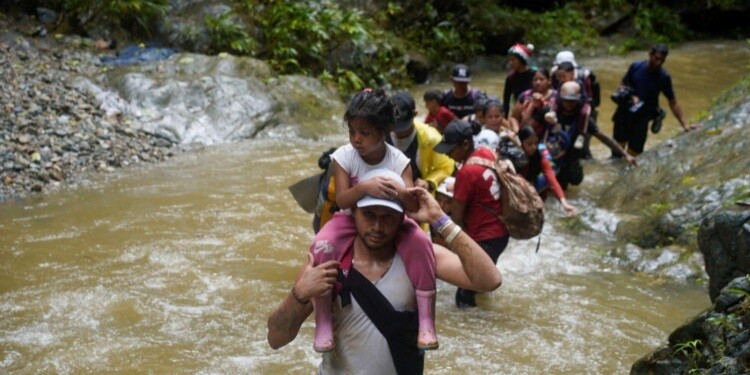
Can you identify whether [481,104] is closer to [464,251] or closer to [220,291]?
[220,291]

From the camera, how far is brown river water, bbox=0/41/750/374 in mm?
5961

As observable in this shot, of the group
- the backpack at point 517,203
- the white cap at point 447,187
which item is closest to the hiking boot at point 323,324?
the backpack at point 517,203

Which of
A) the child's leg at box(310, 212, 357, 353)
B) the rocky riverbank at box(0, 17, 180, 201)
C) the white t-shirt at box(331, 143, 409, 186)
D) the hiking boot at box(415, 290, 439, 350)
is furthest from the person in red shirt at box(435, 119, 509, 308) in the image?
the rocky riverbank at box(0, 17, 180, 201)

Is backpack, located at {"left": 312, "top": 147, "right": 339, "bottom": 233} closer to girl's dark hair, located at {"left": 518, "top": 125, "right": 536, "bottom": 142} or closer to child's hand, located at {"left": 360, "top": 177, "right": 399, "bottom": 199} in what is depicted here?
child's hand, located at {"left": 360, "top": 177, "right": 399, "bottom": 199}

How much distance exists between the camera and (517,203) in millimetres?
5969

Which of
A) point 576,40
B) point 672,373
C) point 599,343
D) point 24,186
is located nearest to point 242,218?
point 24,186

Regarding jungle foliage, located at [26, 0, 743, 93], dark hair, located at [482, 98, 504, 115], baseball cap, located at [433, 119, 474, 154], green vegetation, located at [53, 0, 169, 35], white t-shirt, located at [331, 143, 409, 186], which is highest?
white t-shirt, located at [331, 143, 409, 186]

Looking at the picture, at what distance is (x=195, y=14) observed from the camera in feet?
50.2

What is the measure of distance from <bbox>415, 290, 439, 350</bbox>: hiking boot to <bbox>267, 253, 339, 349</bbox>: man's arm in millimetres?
350

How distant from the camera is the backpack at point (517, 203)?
5.98 meters

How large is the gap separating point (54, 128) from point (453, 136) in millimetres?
6866

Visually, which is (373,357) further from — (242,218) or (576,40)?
(576,40)

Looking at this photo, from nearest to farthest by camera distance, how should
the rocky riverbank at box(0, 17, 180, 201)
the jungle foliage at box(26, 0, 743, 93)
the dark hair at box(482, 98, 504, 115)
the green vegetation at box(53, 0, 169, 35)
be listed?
the dark hair at box(482, 98, 504, 115), the rocky riverbank at box(0, 17, 180, 201), the green vegetation at box(53, 0, 169, 35), the jungle foliage at box(26, 0, 743, 93)

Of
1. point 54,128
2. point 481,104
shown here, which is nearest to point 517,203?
point 481,104
